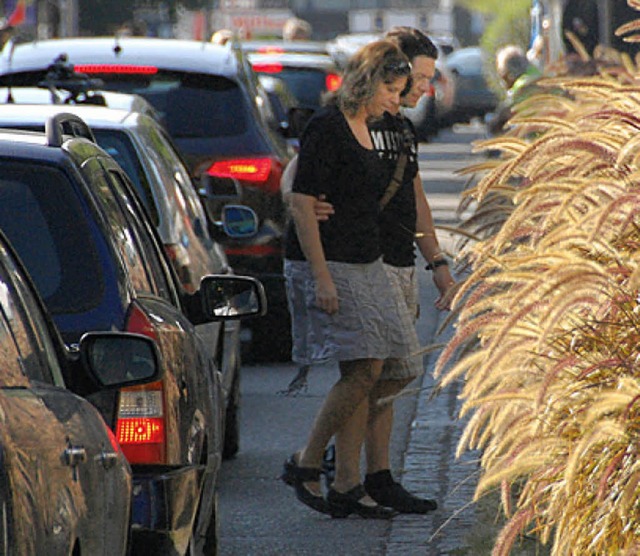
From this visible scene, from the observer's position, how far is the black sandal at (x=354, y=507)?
7.56 meters

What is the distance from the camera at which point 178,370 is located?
5.32 meters

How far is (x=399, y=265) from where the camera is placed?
7547mm

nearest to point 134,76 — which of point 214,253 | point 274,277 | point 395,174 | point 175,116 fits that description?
point 175,116

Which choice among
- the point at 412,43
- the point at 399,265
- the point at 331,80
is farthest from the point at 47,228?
the point at 331,80

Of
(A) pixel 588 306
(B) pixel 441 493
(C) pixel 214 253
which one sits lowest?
(B) pixel 441 493

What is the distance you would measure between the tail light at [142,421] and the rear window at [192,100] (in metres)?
6.14

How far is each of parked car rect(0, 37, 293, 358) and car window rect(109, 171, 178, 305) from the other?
4.85 m

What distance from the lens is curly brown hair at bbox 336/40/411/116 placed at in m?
7.32

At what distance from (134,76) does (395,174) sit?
3.96 meters

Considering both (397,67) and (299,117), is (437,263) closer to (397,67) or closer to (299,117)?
(397,67)

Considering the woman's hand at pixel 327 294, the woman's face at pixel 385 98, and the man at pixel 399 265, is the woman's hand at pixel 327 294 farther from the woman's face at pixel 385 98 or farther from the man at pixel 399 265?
the woman's face at pixel 385 98

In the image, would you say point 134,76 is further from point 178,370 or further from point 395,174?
point 178,370

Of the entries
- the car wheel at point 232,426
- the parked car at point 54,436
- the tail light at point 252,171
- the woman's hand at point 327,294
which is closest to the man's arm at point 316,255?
the woman's hand at point 327,294

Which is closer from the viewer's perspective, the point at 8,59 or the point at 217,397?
the point at 217,397
